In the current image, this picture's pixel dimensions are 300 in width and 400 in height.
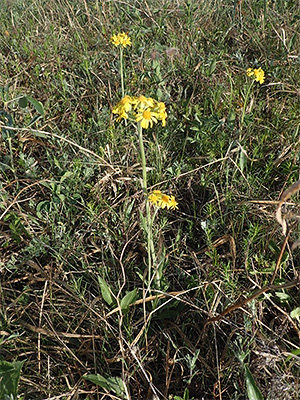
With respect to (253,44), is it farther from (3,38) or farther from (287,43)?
(3,38)

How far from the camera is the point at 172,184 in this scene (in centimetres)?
190

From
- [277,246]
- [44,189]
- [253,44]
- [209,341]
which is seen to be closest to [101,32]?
[253,44]

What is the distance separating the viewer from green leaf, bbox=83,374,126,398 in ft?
4.10

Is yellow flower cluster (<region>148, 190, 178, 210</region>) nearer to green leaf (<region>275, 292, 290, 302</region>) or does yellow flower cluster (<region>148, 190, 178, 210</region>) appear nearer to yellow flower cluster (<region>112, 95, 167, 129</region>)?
yellow flower cluster (<region>112, 95, 167, 129</region>)

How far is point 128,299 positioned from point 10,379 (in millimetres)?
430

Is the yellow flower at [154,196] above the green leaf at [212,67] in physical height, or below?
above

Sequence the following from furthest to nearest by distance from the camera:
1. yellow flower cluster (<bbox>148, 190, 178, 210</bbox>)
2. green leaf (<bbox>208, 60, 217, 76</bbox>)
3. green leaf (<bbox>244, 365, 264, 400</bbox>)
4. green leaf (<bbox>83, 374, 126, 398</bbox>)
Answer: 1. green leaf (<bbox>208, 60, 217, 76</bbox>)
2. yellow flower cluster (<bbox>148, 190, 178, 210</bbox>)
3. green leaf (<bbox>83, 374, 126, 398</bbox>)
4. green leaf (<bbox>244, 365, 264, 400</bbox>)

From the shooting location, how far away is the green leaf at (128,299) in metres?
1.42

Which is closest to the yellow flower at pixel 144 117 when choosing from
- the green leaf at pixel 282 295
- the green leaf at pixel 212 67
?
the green leaf at pixel 282 295

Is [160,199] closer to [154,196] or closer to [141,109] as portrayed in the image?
[154,196]

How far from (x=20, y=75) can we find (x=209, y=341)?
1.99 metres

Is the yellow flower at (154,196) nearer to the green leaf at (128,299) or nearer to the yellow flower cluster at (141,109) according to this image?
the yellow flower cluster at (141,109)

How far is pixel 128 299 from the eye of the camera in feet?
4.69

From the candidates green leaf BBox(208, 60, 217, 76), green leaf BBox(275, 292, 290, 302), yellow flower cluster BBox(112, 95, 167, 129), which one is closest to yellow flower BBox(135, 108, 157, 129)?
yellow flower cluster BBox(112, 95, 167, 129)
